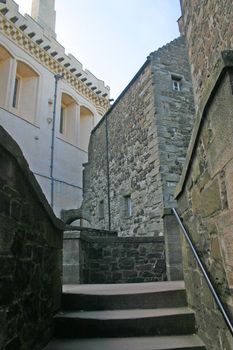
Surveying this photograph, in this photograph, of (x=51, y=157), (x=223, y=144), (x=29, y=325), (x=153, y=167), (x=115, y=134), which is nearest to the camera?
(x=223, y=144)

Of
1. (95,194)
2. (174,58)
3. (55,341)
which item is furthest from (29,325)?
(95,194)

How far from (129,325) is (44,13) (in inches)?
792

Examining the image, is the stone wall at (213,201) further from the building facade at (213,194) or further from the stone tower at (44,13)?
the stone tower at (44,13)

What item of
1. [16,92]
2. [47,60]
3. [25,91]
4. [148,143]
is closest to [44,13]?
[47,60]

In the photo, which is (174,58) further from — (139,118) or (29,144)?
(29,144)

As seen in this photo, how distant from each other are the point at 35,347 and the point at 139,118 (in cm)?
846

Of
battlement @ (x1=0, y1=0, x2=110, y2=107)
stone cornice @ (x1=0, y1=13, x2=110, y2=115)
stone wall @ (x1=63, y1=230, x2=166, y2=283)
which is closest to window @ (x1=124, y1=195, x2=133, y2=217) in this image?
stone wall @ (x1=63, y1=230, x2=166, y2=283)

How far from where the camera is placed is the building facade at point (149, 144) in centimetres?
841

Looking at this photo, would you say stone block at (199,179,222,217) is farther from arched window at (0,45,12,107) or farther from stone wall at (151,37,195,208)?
arched window at (0,45,12,107)

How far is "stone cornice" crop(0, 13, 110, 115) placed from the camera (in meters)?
13.3

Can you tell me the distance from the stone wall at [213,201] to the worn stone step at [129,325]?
8.3 inches

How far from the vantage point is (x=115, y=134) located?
12.0 m

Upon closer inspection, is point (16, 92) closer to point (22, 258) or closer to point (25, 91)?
point (25, 91)

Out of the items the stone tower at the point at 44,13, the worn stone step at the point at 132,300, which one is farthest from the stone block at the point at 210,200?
the stone tower at the point at 44,13
